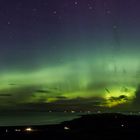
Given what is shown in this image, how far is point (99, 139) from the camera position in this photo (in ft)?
211

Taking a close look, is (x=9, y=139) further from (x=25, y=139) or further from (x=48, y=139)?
(x=48, y=139)

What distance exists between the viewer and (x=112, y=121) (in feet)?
374

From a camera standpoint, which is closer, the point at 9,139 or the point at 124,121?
the point at 9,139

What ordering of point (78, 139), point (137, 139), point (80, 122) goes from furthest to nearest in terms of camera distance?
point (80, 122) → point (78, 139) → point (137, 139)

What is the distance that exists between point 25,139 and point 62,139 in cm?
868

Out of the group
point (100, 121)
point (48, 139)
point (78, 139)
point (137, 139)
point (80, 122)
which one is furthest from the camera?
point (80, 122)

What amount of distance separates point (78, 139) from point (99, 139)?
453 cm

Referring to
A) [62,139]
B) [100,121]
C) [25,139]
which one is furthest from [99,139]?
[100,121]

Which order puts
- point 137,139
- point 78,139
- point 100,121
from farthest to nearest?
point 100,121
point 78,139
point 137,139

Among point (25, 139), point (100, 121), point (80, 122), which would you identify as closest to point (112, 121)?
point (100, 121)

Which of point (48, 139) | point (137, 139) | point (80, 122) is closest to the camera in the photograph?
point (137, 139)

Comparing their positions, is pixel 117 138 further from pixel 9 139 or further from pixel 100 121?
pixel 100 121

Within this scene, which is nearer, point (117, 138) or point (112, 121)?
point (117, 138)

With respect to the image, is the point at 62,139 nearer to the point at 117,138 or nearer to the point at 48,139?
the point at 48,139
